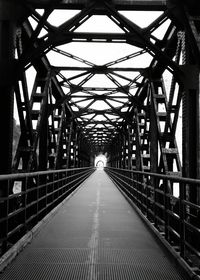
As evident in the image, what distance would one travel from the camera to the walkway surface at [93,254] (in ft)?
12.9

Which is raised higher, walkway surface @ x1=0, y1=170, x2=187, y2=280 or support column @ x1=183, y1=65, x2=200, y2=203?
support column @ x1=183, y1=65, x2=200, y2=203

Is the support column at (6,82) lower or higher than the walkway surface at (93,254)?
higher

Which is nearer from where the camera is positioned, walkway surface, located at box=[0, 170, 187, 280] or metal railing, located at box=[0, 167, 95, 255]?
walkway surface, located at box=[0, 170, 187, 280]

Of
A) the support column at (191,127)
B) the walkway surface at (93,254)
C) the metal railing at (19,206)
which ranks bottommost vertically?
→ the walkway surface at (93,254)

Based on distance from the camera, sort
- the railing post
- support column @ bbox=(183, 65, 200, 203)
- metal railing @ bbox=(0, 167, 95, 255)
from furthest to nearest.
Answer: support column @ bbox=(183, 65, 200, 203)
metal railing @ bbox=(0, 167, 95, 255)
the railing post

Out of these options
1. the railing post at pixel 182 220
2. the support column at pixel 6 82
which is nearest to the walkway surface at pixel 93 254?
the railing post at pixel 182 220

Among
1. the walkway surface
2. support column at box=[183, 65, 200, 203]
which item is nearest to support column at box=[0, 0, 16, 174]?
the walkway surface

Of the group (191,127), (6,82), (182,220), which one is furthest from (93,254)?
(6,82)

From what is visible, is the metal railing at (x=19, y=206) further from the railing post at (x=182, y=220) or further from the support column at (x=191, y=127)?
the support column at (x=191, y=127)

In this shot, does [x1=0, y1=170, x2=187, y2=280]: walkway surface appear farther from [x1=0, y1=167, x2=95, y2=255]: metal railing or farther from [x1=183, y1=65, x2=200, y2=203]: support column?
[x1=183, y1=65, x2=200, y2=203]: support column

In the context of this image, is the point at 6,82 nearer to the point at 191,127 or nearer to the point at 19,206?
the point at 19,206

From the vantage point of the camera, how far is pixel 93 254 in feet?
15.5

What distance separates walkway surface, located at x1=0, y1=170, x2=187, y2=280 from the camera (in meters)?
3.92

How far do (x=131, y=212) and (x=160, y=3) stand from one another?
509 cm
